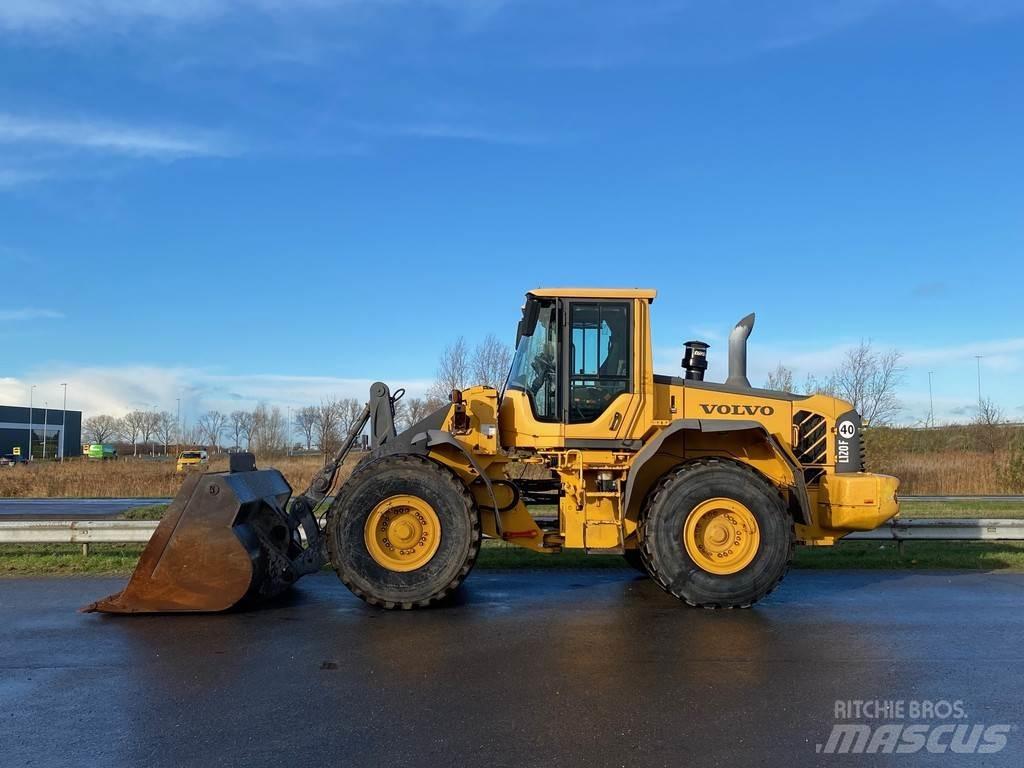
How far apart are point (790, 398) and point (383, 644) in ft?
15.5

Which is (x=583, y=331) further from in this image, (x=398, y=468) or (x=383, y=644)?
(x=383, y=644)

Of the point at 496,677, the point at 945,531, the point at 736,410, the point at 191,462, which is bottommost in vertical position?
the point at 496,677

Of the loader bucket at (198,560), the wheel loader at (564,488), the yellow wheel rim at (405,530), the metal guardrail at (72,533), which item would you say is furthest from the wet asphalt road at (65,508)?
the yellow wheel rim at (405,530)

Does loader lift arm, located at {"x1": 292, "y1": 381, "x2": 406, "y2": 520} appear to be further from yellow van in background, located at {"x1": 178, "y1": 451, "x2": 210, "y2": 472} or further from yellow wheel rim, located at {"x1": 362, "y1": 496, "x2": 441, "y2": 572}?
yellow van in background, located at {"x1": 178, "y1": 451, "x2": 210, "y2": 472}

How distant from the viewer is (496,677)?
17.0 feet

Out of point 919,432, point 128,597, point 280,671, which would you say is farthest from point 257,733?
point 919,432

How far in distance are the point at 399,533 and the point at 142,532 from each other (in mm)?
4004

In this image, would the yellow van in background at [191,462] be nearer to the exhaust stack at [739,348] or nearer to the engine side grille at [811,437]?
the exhaust stack at [739,348]

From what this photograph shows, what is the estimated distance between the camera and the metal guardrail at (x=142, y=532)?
9398 millimetres

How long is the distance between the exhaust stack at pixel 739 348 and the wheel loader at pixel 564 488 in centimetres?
2

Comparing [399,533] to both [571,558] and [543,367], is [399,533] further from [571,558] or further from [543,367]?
[571,558]

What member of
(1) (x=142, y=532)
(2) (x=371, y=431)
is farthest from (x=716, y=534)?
(1) (x=142, y=532)

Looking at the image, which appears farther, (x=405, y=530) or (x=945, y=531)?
(x=945, y=531)

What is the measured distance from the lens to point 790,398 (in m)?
8.16
